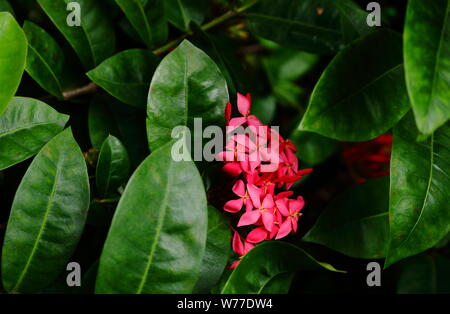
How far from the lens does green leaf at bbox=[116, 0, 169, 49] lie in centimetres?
94

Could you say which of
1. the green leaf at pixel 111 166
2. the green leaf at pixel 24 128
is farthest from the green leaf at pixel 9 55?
the green leaf at pixel 111 166

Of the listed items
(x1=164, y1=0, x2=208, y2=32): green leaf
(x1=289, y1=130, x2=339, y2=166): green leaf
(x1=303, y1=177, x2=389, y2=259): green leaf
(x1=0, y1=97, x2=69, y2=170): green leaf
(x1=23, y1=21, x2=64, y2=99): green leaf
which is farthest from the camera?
(x1=289, y1=130, x2=339, y2=166): green leaf

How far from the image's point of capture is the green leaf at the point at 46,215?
0.73 m

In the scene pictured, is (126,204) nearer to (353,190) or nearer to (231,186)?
(231,186)

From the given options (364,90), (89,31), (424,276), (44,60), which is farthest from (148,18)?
(424,276)

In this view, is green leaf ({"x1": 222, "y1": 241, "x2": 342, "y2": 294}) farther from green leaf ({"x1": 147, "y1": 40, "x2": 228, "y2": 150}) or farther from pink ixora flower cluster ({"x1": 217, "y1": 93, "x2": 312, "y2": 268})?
green leaf ({"x1": 147, "y1": 40, "x2": 228, "y2": 150})

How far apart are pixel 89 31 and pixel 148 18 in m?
0.12

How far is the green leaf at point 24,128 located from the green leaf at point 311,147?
26.9 inches

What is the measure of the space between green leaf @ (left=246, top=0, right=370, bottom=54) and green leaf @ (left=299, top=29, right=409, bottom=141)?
289mm

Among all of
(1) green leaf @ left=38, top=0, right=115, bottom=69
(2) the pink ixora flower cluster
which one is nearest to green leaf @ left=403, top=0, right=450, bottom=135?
(2) the pink ixora flower cluster

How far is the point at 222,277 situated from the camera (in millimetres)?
916

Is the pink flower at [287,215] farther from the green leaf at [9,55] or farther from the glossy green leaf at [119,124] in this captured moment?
the green leaf at [9,55]
